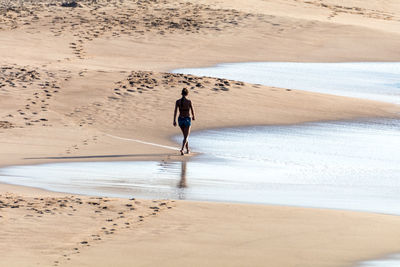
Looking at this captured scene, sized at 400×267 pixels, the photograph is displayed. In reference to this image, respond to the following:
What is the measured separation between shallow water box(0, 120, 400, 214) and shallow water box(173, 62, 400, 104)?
5400 millimetres

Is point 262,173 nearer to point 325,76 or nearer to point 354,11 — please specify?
point 325,76

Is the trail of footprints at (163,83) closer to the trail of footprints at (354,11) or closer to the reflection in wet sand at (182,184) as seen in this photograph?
the reflection in wet sand at (182,184)

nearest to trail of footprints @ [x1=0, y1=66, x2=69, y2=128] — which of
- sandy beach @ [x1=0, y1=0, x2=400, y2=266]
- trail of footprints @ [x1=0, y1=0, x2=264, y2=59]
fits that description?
sandy beach @ [x1=0, y1=0, x2=400, y2=266]

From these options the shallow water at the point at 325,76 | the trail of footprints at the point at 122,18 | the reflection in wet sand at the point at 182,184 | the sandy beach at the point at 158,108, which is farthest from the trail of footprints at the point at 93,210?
the trail of footprints at the point at 122,18

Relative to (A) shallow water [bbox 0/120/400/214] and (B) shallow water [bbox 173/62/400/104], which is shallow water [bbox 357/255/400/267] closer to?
(A) shallow water [bbox 0/120/400/214]

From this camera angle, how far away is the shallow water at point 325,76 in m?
23.1

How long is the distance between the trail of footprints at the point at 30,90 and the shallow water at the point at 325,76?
185 inches

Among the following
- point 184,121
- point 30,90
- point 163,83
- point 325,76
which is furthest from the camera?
point 325,76

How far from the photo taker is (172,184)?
12.5m

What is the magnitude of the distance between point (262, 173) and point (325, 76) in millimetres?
12383

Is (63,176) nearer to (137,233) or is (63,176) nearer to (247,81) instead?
(137,233)

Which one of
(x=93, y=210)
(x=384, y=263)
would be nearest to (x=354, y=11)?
(x=93, y=210)

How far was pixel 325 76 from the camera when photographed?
25.7m

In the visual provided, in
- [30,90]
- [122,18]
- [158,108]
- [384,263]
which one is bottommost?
[122,18]
